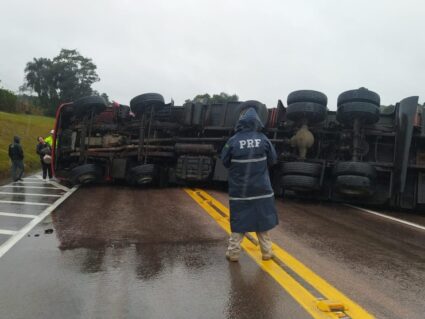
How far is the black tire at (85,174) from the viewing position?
12.6m

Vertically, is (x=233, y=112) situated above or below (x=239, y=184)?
above

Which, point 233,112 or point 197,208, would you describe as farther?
point 233,112

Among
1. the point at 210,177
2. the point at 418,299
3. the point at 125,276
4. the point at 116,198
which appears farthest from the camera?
the point at 210,177

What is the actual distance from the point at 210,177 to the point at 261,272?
24.5 feet

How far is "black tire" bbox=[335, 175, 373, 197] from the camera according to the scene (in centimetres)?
928

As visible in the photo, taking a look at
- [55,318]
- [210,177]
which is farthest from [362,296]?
[210,177]

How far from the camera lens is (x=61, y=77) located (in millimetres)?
71625

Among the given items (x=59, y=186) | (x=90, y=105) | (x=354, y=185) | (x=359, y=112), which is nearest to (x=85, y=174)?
(x=59, y=186)

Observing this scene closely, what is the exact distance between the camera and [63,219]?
25.6 ft

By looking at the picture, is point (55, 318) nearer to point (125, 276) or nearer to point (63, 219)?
point (125, 276)

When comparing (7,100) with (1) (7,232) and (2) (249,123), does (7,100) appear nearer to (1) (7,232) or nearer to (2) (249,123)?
(1) (7,232)

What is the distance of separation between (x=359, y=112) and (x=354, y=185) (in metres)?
1.60

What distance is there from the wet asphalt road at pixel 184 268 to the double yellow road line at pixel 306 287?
95 millimetres

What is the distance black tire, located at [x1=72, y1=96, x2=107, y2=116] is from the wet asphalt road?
19.1 feet
